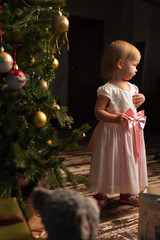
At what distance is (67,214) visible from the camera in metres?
0.67

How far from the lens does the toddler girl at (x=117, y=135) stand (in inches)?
65.1

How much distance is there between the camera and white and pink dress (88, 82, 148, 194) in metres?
1.65

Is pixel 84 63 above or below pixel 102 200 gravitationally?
above

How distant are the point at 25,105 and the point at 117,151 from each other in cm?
72

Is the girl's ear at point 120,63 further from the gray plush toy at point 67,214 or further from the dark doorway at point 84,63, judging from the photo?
the dark doorway at point 84,63

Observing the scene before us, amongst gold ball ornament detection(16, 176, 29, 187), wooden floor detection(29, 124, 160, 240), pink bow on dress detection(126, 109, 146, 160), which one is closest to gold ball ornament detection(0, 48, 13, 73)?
gold ball ornament detection(16, 176, 29, 187)

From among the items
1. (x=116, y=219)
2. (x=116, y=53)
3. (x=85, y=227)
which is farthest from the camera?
(x=116, y=53)

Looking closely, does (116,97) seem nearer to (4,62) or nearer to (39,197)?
(4,62)

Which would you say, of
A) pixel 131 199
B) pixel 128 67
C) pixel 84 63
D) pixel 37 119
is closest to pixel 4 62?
pixel 37 119

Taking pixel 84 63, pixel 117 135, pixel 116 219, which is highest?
pixel 84 63

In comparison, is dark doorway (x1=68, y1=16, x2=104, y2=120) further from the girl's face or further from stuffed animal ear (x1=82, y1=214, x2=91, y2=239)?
stuffed animal ear (x1=82, y1=214, x2=91, y2=239)

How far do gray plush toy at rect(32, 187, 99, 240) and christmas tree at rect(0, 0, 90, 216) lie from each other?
0.69 ft

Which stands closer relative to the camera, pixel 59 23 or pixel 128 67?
pixel 59 23

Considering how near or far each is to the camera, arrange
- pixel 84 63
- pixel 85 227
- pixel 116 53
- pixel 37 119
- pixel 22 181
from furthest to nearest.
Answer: pixel 84 63 → pixel 116 53 → pixel 22 181 → pixel 37 119 → pixel 85 227
